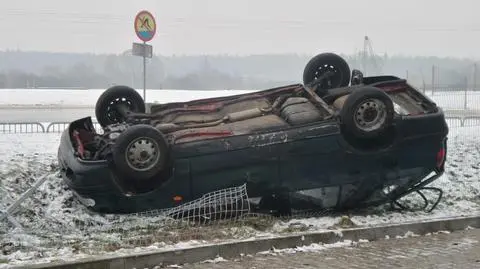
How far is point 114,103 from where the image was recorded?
8227 millimetres

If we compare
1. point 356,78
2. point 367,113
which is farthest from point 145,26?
point 367,113

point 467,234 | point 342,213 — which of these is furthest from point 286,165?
point 467,234

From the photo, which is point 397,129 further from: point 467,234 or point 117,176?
point 117,176

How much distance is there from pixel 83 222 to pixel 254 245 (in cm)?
217

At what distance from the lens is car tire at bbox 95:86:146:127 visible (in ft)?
26.8

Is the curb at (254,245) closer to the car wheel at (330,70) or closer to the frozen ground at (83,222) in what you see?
the frozen ground at (83,222)

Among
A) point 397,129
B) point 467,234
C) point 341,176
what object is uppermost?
point 397,129

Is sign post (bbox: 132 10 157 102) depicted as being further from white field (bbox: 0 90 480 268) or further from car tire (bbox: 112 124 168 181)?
car tire (bbox: 112 124 168 181)

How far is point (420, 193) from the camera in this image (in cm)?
786

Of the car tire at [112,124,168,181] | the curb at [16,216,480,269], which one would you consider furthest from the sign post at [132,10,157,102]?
the curb at [16,216,480,269]

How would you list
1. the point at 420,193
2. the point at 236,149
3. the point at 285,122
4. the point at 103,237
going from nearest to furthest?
the point at 103,237, the point at 236,149, the point at 285,122, the point at 420,193

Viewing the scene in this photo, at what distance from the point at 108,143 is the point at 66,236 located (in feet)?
3.79

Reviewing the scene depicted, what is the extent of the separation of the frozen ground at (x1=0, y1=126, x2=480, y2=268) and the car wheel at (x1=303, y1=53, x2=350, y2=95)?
6.76 feet

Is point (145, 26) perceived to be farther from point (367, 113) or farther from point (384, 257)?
point (384, 257)
